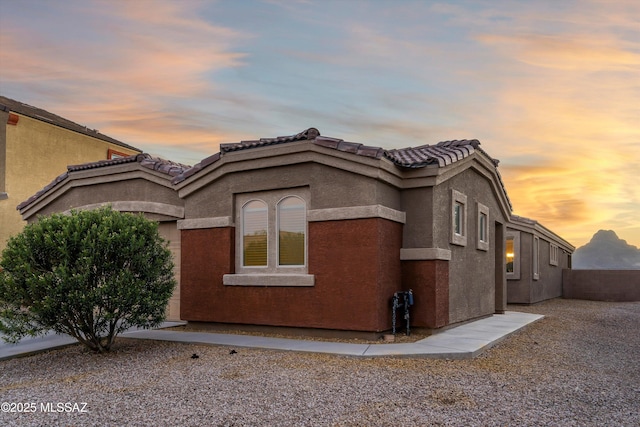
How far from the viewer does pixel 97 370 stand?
898 centimetres

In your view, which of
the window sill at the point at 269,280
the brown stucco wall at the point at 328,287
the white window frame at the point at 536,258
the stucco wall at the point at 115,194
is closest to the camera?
the brown stucco wall at the point at 328,287

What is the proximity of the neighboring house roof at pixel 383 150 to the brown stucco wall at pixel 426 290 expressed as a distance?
2.22 m

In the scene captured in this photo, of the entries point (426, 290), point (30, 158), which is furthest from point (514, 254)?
point (30, 158)

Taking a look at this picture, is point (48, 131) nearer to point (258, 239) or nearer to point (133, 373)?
point (258, 239)

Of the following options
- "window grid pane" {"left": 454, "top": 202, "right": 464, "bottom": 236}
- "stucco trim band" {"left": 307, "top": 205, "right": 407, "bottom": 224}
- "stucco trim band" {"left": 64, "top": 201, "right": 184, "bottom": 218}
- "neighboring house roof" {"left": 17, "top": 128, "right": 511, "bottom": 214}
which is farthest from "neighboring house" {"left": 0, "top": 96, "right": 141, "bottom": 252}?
"window grid pane" {"left": 454, "top": 202, "right": 464, "bottom": 236}

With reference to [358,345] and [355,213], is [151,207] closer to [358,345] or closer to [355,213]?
[355,213]

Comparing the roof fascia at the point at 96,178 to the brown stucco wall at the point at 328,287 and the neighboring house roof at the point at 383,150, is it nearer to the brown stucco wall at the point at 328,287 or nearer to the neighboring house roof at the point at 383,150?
the neighboring house roof at the point at 383,150

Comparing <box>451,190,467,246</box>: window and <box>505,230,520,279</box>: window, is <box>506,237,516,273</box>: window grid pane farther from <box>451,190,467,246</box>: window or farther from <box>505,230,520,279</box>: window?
<box>451,190,467,246</box>: window

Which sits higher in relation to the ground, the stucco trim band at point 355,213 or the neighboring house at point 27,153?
the neighboring house at point 27,153

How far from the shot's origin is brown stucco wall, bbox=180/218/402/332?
35.9 ft

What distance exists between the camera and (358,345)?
10.3 m

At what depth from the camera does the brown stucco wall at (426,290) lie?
11750 millimetres

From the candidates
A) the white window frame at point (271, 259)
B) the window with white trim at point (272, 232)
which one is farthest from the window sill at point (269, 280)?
the window with white trim at point (272, 232)

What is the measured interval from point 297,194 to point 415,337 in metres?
4.01
